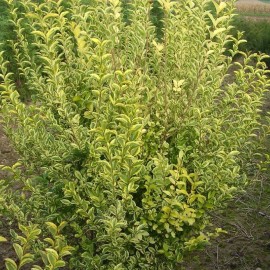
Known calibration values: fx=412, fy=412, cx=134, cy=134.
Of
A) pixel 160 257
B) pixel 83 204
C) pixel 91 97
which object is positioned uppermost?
pixel 91 97

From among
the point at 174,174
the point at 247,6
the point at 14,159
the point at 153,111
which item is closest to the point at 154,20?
the point at 14,159

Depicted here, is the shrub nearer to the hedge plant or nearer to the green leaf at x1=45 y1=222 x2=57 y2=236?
the hedge plant

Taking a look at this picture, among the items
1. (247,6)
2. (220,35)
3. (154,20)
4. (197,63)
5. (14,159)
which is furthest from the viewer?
(247,6)

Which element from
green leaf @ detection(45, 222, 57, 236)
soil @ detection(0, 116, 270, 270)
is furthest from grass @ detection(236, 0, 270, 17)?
green leaf @ detection(45, 222, 57, 236)

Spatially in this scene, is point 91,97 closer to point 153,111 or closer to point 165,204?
point 153,111

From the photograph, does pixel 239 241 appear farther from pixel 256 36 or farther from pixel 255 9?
pixel 255 9

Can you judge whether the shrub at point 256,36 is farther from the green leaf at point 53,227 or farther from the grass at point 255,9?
the green leaf at point 53,227

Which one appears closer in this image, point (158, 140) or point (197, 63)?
point (197, 63)

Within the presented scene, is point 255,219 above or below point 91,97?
below

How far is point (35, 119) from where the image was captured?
2.54 meters

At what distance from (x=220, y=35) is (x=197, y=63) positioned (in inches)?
20.5

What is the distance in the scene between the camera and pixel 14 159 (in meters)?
5.16

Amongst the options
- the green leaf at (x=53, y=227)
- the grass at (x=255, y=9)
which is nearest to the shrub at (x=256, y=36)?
the grass at (x=255, y=9)

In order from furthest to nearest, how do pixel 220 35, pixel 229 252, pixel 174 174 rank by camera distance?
pixel 229 252, pixel 220 35, pixel 174 174
